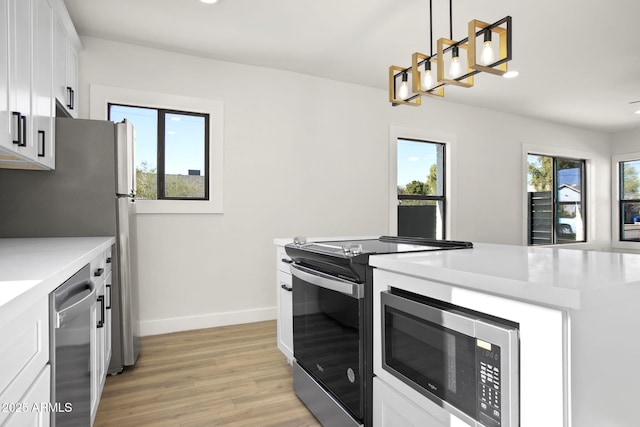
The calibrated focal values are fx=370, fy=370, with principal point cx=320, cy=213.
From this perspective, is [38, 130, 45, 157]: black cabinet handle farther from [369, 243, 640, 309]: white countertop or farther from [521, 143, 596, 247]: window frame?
[521, 143, 596, 247]: window frame

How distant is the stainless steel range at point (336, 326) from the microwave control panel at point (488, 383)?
1.75ft

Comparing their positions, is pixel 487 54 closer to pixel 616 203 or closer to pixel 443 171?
pixel 443 171

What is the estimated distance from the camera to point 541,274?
3.18 feet

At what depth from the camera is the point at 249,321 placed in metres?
3.63

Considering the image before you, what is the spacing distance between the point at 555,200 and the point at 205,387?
20.9 ft

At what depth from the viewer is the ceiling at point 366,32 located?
2678 millimetres

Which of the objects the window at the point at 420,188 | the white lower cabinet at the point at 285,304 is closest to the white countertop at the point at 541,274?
the white lower cabinet at the point at 285,304

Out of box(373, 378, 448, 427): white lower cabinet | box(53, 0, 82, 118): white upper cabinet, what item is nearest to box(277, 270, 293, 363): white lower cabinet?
box(373, 378, 448, 427): white lower cabinet

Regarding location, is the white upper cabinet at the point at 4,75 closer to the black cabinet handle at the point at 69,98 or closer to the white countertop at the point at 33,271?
the white countertop at the point at 33,271

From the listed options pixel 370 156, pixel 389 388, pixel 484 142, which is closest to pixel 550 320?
pixel 389 388

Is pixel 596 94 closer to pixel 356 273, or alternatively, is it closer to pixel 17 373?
pixel 356 273

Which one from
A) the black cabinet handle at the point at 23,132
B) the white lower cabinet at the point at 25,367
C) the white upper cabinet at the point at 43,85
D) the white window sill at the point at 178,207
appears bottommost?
the white lower cabinet at the point at 25,367

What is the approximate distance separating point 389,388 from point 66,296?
3.77 ft

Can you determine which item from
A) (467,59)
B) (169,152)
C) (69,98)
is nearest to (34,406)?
(467,59)
